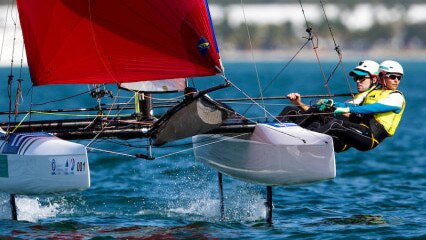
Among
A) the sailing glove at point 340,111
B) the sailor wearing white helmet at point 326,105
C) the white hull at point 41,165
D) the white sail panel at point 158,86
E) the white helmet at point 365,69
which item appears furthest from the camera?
the white helmet at point 365,69

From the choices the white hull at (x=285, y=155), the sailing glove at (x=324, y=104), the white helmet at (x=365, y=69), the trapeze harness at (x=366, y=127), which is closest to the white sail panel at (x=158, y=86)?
the white hull at (x=285, y=155)

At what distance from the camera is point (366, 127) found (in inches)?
359

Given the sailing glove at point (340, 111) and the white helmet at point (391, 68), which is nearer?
the sailing glove at point (340, 111)

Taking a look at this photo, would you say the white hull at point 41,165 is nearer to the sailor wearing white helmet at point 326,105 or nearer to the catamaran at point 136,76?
the catamaran at point 136,76

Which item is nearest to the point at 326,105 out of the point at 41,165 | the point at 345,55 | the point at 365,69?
the point at 365,69

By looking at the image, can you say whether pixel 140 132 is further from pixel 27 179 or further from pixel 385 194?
pixel 385 194

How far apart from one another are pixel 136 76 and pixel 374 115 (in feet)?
6.98

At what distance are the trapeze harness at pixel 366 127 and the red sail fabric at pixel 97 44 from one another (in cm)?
136

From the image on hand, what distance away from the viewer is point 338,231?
28.5 ft

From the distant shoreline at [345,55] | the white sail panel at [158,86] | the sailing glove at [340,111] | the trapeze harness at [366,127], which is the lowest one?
the trapeze harness at [366,127]

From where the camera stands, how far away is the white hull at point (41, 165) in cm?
817

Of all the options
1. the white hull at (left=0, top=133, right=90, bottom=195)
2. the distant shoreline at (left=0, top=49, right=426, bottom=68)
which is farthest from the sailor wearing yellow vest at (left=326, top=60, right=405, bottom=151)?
the distant shoreline at (left=0, top=49, right=426, bottom=68)

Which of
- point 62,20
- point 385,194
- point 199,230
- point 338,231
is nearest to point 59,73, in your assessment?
point 62,20

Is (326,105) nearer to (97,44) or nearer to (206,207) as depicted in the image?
(206,207)
